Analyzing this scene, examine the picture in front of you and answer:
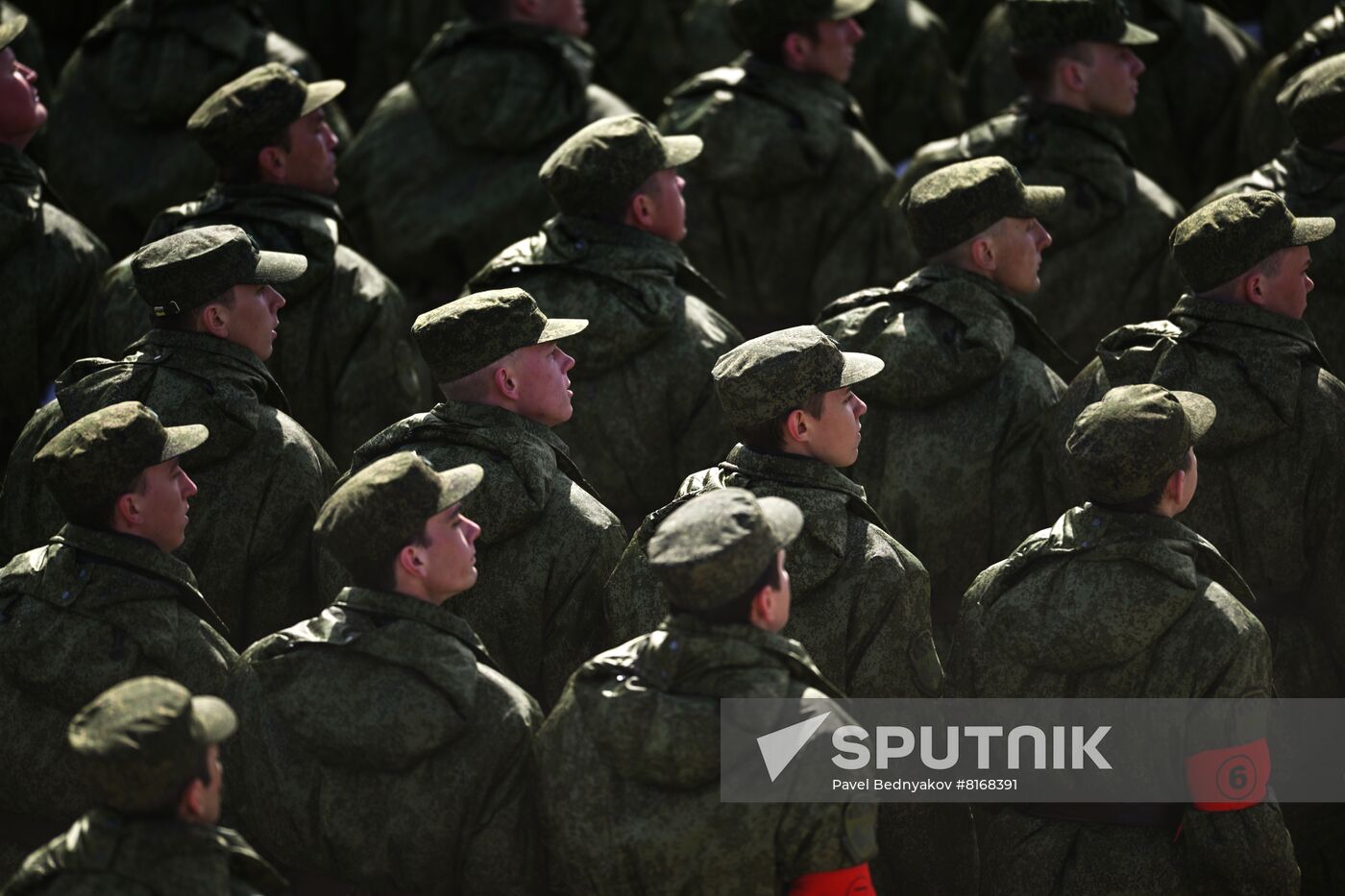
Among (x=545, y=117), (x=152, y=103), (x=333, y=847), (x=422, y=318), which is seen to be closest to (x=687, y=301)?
(x=422, y=318)

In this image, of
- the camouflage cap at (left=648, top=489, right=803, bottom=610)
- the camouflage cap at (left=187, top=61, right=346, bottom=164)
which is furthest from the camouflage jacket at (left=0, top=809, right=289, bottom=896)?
the camouflage cap at (left=187, top=61, right=346, bottom=164)

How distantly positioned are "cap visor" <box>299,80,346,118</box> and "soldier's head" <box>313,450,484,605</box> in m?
2.87

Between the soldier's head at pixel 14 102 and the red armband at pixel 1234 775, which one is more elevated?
the soldier's head at pixel 14 102

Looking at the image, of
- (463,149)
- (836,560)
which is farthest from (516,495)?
(463,149)

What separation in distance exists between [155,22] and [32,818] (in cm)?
501

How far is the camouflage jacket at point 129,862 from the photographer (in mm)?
4133

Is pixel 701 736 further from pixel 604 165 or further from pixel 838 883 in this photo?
pixel 604 165

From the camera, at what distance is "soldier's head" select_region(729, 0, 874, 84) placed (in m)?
8.34

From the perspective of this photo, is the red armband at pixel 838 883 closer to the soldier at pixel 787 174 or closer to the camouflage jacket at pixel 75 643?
the camouflage jacket at pixel 75 643

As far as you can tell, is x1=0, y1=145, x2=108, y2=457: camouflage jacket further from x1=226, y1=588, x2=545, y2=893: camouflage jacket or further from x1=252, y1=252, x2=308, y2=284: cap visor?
x1=226, y1=588, x2=545, y2=893: camouflage jacket

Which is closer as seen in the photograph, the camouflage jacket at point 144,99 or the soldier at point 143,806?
the soldier at point 143,806

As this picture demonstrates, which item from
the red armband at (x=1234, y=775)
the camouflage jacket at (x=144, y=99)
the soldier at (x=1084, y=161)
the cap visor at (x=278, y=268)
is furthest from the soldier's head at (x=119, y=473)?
the camouflage jacket at (x=144, y=99)

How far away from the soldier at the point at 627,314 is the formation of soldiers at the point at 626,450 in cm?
2

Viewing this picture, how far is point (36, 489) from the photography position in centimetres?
630
